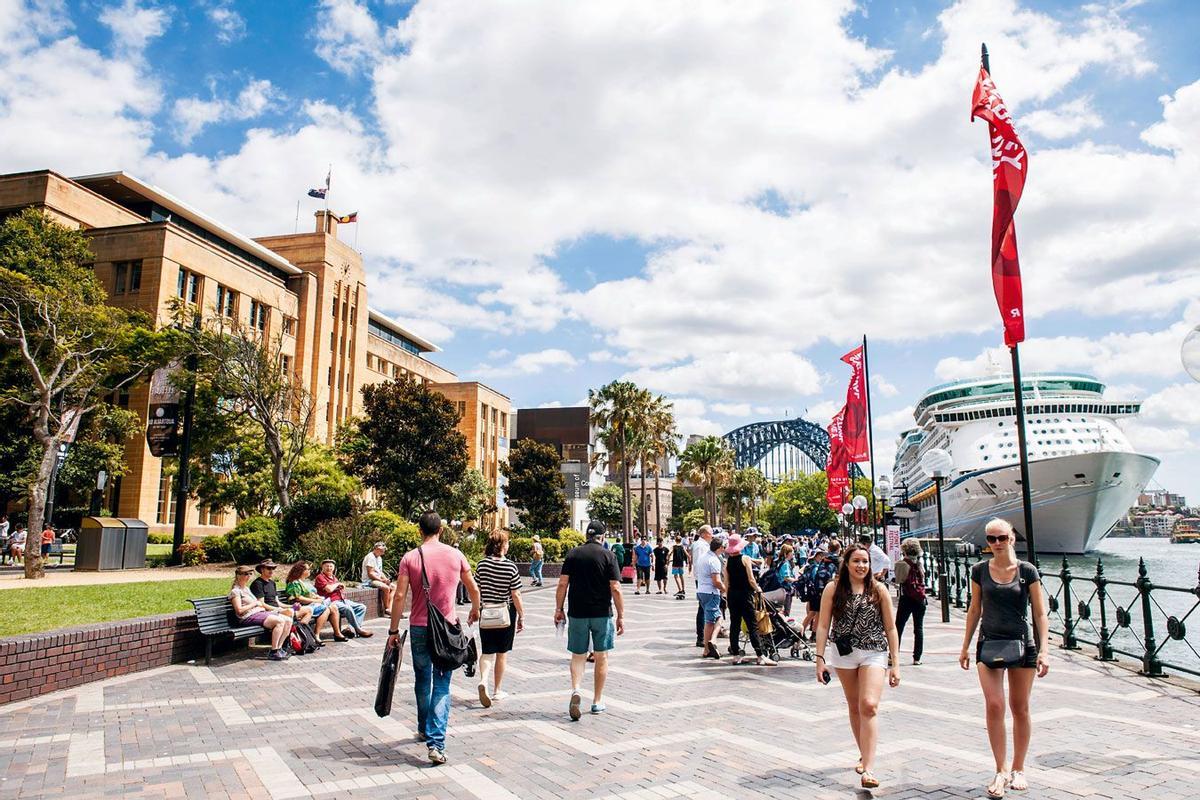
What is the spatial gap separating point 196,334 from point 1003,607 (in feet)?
89.3

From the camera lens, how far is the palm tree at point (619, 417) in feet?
153

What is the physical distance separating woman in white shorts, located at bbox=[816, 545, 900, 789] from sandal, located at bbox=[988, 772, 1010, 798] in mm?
710

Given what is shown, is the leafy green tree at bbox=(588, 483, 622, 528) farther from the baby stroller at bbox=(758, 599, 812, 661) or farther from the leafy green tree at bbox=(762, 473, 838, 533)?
the baby stroller at bbox=(758, 599, 812, 661)

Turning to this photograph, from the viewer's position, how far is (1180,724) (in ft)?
22.0

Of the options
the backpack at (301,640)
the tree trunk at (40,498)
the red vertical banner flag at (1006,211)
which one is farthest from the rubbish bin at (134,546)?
the red vertical banner flag at (1006,211)

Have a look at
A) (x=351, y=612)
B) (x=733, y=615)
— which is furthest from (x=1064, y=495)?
(x=351, y=612)

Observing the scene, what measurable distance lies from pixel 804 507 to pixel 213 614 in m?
111

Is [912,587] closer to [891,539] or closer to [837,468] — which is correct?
[891,539]

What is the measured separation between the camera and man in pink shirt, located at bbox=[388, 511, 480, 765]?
5.54m

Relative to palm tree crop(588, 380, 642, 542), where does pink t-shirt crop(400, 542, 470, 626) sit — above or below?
below

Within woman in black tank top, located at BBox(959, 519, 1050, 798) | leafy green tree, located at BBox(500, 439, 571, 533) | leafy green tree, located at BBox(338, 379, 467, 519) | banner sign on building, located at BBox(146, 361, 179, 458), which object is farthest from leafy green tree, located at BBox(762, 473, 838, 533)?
woman in black tank top, located at BBox(959, 519, 1050, 798)

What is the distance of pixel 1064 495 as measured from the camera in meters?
46.1

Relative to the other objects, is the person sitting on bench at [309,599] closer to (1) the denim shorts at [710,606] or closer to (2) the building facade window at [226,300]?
(1) the denim shorts at [710,606]

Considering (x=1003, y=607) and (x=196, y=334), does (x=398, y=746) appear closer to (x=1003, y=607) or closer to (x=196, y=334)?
(x=1003, y=607)
